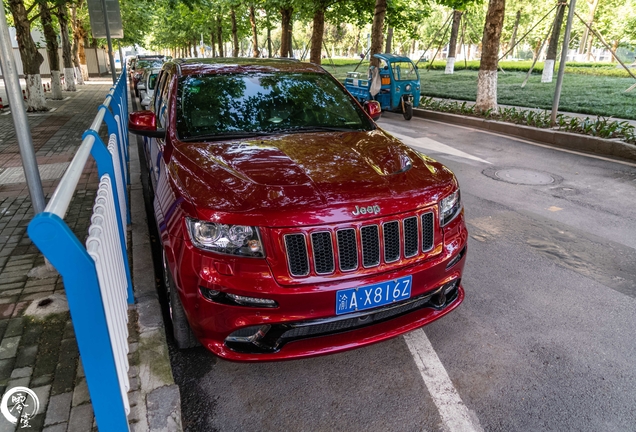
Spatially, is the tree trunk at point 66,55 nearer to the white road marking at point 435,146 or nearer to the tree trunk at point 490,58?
the white road marking at point 435,146

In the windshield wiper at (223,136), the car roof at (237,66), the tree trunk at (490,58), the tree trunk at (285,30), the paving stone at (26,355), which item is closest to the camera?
the paving stone at (26,355)

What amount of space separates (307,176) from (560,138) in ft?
28.6

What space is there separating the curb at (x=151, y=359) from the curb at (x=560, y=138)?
828 cm

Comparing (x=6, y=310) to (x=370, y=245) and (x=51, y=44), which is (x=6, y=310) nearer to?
(x=370, y=245)

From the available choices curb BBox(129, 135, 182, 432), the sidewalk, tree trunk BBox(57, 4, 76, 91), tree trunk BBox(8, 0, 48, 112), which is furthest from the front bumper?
tree trunk BBox(57, 4, 76, 91)

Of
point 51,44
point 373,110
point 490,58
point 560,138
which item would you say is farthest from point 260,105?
point 51,44

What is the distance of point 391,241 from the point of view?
8.67 ft

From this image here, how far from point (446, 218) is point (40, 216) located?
222 centimetres

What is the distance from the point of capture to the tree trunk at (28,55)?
12781 mm

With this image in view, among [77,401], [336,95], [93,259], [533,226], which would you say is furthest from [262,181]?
[533,226]

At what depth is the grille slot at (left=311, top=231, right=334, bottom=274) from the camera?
2471mm

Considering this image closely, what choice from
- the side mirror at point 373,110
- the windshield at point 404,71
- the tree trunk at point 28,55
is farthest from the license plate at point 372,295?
the tree trunk at point 28,55

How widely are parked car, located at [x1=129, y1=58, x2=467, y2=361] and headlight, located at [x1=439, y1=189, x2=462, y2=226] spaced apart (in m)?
0.01

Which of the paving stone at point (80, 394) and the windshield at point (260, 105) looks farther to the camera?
the windshield at point (260, 105)
